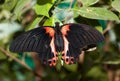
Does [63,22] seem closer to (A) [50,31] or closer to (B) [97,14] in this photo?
(A) [50,31]

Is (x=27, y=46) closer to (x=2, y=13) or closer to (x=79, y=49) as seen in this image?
(x=79, y=49)

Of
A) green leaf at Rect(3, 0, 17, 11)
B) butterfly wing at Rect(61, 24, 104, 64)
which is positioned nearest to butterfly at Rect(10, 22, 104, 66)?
butterfly wing at Rect(61, 24, 104, 64)

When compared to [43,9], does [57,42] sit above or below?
below

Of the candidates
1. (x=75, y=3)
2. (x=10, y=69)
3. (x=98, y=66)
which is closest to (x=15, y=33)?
(x=10, y=69)

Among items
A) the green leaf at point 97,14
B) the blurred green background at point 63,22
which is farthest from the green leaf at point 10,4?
the green leaf at point 97,14

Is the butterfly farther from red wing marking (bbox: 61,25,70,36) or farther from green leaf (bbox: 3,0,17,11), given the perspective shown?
green leaf (bbox: 3,0,17,11)

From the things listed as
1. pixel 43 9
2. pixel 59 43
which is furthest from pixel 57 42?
pixel 43 9

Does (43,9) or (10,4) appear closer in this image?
(43,9)

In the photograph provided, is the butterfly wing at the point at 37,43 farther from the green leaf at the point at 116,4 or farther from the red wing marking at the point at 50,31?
the green leaf at the point at 116,4
